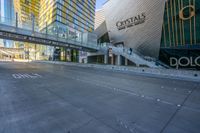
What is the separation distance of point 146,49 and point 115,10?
1599 cm

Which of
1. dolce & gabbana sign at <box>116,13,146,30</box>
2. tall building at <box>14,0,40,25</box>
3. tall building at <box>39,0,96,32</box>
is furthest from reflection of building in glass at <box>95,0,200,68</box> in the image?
tall building at <box>14,0,40,25</box>

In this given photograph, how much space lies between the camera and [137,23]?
34.9 m

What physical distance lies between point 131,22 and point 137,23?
2214 millimetres

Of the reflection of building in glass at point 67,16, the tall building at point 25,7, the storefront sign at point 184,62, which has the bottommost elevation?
the storefront sign at point 184,62

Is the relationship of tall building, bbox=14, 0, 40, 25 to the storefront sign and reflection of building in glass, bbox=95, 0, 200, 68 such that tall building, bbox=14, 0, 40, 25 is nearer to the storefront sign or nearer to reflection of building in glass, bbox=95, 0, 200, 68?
reflection of building in glass, bbox=95, 0, 200, 68

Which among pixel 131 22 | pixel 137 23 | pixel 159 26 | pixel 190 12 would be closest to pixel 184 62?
pixel 159 26

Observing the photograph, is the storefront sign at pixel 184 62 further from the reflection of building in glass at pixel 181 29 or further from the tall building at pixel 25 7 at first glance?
the tall building at pixel 25 7

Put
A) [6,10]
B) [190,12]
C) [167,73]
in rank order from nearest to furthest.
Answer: [167,73] < [190,12] < [6,10]

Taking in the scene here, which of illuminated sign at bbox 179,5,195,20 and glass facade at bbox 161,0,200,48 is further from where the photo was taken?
illuminated sign at bbox 179,5,195,20

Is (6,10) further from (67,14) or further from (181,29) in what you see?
(181,29)

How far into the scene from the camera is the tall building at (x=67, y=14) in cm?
5772

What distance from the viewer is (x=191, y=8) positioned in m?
25.2

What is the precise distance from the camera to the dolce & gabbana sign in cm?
3343

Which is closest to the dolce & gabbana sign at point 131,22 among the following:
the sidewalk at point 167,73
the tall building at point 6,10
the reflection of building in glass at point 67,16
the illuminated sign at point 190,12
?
the illuminated sign at point 190,12
